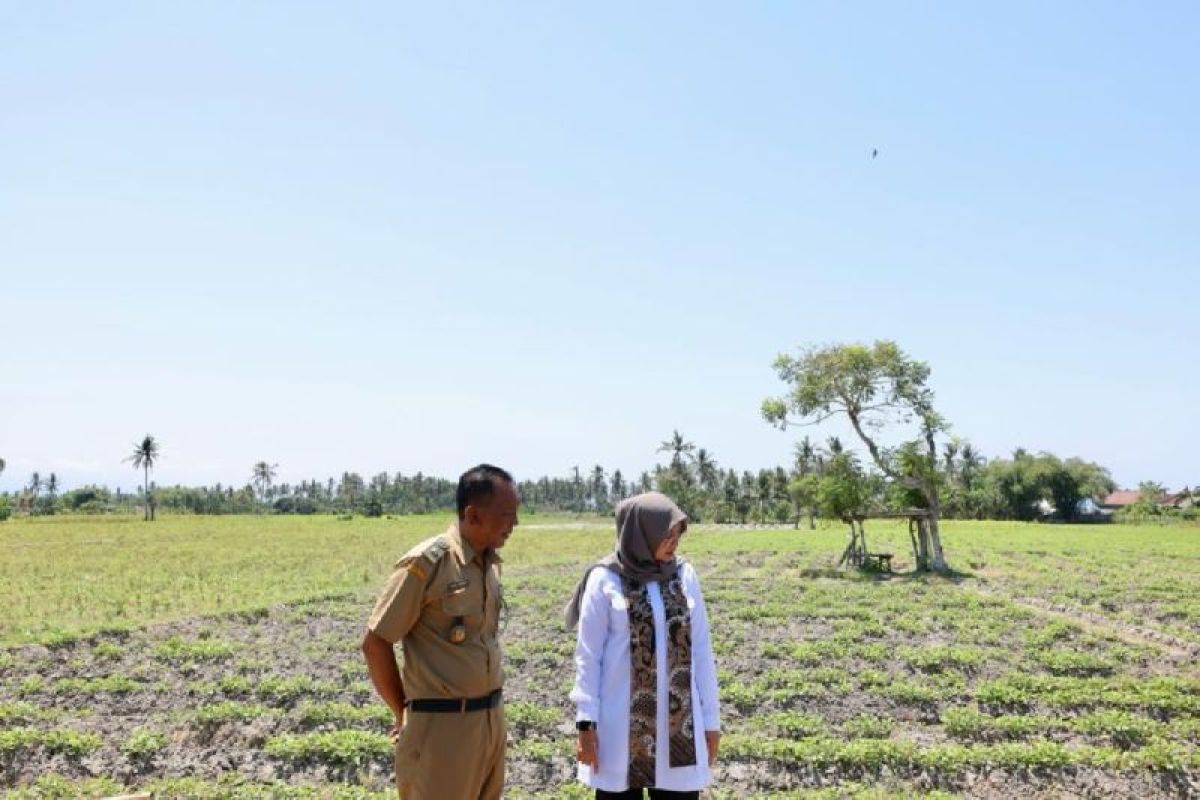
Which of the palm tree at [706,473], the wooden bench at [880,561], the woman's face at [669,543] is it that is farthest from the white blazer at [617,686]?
the palm tree at [706,473]

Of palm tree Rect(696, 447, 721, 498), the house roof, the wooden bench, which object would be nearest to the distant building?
the house roof

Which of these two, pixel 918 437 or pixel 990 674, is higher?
pixel 918 437

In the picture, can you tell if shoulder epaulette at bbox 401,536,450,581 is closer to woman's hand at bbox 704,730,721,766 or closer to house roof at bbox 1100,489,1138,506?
woman's hand at bbox 704,730,721,766

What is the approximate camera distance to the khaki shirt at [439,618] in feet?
10.8

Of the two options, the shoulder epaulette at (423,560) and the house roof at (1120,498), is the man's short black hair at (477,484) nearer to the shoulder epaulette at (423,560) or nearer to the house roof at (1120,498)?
the shoulder epaulette at (423,560)

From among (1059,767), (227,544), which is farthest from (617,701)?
(227,544)

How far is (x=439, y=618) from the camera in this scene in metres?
3.39

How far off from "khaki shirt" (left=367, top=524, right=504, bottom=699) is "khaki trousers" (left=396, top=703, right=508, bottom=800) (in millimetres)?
103

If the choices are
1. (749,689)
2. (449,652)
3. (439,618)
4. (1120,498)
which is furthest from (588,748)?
(1120,498)

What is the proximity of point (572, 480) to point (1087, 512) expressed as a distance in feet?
213

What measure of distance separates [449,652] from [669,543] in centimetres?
103

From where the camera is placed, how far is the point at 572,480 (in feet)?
377

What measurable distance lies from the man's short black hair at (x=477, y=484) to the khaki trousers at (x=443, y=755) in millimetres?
821

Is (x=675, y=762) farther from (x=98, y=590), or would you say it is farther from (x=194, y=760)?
(x=98, y=590)
